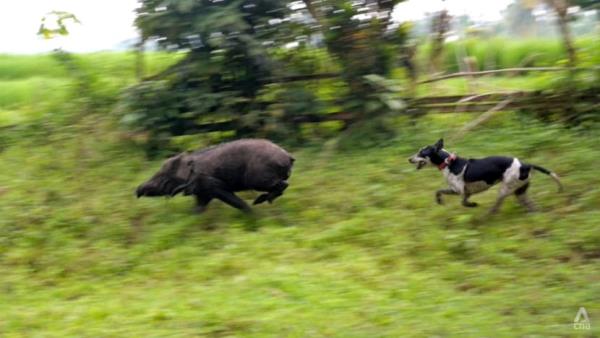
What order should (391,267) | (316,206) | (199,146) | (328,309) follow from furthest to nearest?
1. (199,146)
2. (316,206)
3. (391,267)
4. (328,309)

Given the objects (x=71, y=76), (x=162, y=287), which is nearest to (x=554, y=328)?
(x=162, y=287)

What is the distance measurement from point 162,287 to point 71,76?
5.26 m

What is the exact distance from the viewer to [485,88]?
11.1 m

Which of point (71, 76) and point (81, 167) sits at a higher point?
point (71, 76)

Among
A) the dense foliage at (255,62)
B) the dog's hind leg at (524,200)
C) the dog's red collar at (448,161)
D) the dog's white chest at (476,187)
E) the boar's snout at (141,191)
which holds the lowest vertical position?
the dog's hind leg at (524,200)

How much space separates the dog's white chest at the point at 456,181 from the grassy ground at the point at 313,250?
0.82ft

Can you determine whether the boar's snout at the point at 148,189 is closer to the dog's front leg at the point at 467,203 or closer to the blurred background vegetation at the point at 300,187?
the blurred background vegetation at the point at 300,187

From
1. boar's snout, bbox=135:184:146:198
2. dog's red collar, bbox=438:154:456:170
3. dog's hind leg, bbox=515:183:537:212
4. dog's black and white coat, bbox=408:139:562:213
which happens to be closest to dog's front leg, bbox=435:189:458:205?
dog's black and white coat, bbox=408:139:562:213

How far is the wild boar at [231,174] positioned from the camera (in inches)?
319

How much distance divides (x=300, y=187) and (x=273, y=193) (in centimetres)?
75

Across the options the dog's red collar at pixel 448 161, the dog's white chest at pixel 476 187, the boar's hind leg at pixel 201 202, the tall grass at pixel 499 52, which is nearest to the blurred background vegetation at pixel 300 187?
the boar's hind leg at pixel 201 202

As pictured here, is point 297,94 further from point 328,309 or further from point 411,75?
point 328,309

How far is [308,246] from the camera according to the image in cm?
748

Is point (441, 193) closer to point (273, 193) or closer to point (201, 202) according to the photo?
point (273, 193)
